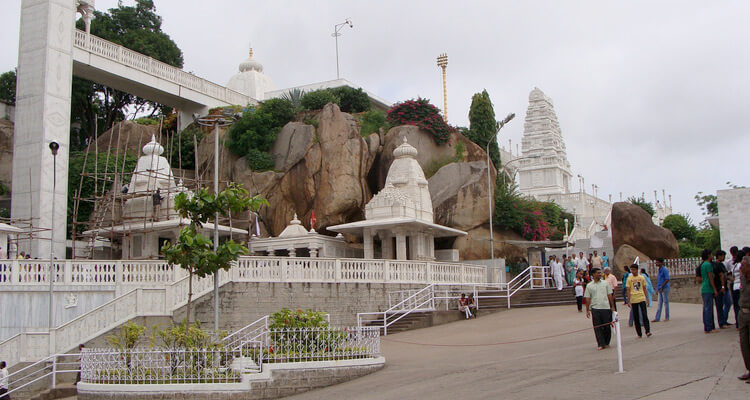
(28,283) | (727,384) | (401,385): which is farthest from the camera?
(28,283)

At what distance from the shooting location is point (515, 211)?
36281 millimetres

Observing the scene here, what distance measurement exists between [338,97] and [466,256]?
13.4 m

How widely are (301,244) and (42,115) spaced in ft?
39.5

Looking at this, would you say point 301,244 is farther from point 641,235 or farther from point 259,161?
point 641,235

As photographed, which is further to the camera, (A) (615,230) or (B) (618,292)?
(A) (615,230)

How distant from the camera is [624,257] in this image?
30516mm

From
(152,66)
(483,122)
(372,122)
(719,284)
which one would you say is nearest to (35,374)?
(719,284)

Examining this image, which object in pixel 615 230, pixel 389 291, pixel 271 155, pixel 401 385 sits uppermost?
pixel 271 155

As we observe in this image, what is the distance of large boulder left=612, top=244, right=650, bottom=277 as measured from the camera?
3044cm

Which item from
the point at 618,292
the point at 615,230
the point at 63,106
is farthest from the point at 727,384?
the point at 63,106

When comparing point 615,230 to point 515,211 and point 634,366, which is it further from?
point 634,366

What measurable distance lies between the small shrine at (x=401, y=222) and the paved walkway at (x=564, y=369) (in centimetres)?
1095

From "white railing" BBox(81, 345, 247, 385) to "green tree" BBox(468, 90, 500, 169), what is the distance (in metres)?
31.6

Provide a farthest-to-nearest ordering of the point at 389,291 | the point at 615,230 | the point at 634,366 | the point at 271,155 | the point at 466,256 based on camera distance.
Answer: the point at 271,155 < the point at 466,256 < the point at 615,230 < the point at 389,291 < the point at 634,366
